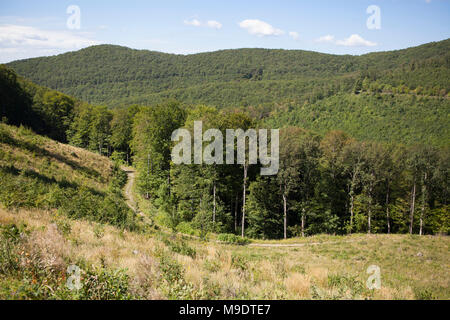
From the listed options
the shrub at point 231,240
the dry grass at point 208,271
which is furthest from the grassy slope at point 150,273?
the shrub at point 231,240

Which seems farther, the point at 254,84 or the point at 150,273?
the point at 254,84

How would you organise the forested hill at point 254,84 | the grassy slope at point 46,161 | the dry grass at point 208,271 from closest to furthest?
1. the dry grass at point 208,271
2. the grassy slope at point 46,161
3. the forested hill at point 254,84

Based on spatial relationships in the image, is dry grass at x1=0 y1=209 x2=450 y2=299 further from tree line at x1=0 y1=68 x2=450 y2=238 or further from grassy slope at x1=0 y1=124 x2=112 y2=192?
tree line at x1=0 y1=68 x2=450 y2=238

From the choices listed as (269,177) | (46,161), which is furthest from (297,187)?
(46,161)

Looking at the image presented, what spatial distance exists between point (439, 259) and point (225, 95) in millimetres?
147593

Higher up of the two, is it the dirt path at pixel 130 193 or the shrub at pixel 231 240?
the dirt path at pixel 130 193

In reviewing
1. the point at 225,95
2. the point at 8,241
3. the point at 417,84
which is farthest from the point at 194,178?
the point at 225,95

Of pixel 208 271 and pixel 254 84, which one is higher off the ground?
pixel 254 84

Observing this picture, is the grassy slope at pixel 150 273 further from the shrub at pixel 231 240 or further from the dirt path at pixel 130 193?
the dirt path at pixel 130 193
